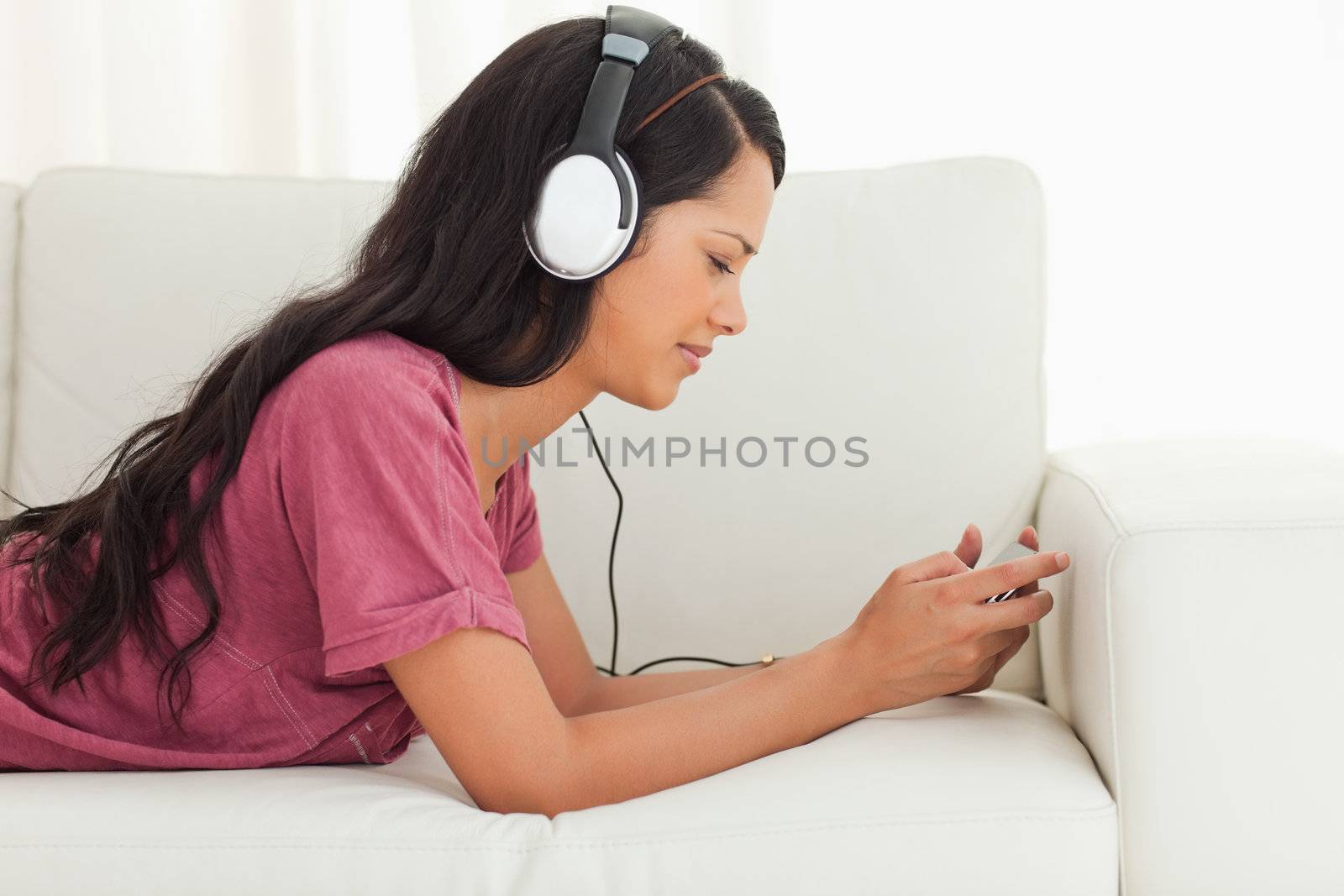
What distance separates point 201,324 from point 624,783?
29.2 inches

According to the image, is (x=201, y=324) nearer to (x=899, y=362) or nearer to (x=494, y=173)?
(x=494, y=173)

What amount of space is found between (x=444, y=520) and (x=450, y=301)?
19 cm

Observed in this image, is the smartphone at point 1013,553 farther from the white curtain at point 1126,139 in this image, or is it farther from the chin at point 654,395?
the white curtain at point 1126,139

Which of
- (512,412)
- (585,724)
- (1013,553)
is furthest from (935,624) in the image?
(512,412)

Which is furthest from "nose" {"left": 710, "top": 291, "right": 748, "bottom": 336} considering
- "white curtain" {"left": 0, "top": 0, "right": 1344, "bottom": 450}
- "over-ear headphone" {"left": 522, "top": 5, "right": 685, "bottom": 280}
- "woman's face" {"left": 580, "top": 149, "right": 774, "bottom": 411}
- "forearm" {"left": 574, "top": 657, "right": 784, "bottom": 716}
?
"white curtain" {"left": 0, "top": 0, "right": 1344, "bottom": 450}

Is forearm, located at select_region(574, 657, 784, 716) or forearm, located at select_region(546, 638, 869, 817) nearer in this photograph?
forearm, located at select_region(546, 638, 869, 817)

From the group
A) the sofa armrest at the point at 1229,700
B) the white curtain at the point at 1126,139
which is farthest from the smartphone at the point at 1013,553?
the white curtain at the point at 1126,139

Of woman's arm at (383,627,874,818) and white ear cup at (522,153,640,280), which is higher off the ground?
white ear cup at (522,153,640,280)

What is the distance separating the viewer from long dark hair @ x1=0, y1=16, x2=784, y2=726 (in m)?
0.86

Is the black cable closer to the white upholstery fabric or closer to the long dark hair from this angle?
the white upholstery fabric

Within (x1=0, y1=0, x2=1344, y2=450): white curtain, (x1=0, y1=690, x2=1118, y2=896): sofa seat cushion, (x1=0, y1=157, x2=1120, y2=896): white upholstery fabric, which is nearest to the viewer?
(x1=0, y1=690, x2=1118, y2=896): sofa seat cushion

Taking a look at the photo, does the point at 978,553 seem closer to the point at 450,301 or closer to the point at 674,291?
the point at 674,291

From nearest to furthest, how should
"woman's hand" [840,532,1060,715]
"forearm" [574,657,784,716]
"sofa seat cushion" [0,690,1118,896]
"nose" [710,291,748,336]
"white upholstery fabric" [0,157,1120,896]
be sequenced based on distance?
1. "sofa seat cushion" [0,690,1118,896]
2. "woman's hand" [840,532,1060,715]
3. "nose" [710,291,748,336]
4. "forearm" [574,657,784,716]
5. "white upholstery fabric" [0,157,1120,896]

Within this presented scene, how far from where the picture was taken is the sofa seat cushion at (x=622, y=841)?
731mm
